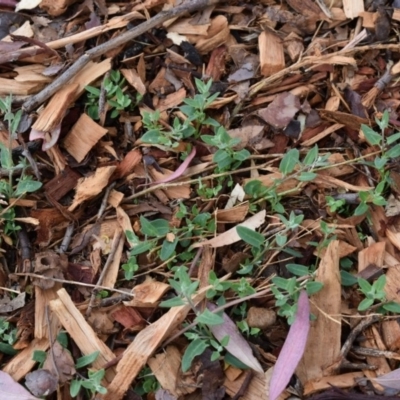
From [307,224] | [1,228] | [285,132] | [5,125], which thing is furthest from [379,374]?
[5,125]

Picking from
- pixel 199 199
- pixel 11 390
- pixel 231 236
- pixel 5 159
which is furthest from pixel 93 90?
pixel 11 390

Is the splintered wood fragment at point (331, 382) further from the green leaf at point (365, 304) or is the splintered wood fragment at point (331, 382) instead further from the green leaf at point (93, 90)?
the green leaf at point (93, 90)

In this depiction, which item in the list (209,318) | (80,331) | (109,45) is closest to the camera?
→ (209,318)

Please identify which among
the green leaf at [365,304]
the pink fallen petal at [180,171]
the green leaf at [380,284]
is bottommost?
the green leaf at [365,304]

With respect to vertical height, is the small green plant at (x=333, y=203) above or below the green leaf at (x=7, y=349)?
above

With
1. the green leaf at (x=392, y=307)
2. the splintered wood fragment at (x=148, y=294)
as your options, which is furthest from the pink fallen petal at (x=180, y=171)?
the green leaf at (x=392, y=307)

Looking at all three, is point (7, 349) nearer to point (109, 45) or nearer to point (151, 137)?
point (151, 137)

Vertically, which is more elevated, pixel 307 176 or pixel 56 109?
pixel 56 109
